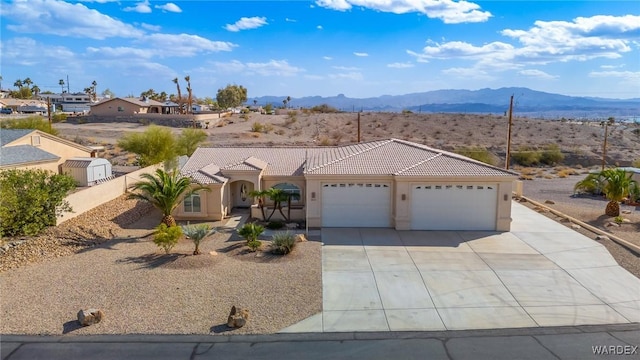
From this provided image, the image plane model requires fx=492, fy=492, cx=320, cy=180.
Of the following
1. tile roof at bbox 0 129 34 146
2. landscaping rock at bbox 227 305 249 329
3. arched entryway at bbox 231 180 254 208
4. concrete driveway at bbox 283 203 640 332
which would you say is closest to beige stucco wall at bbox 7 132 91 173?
tile roof at bbox 0 129 34 146

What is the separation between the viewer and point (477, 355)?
11.2m

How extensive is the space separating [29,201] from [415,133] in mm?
64765

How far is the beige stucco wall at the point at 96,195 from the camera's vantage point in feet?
70.8

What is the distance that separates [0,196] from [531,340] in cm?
1800

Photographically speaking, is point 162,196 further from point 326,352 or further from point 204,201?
point 326,352

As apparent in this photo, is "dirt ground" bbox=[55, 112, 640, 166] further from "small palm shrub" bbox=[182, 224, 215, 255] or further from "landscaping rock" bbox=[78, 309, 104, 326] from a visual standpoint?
"landscaping rock" bbox=[78, 309, 104, 326]

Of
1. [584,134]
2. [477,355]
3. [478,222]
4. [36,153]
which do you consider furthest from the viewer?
[584,134]

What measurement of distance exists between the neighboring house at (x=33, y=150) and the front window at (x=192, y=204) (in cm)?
1013

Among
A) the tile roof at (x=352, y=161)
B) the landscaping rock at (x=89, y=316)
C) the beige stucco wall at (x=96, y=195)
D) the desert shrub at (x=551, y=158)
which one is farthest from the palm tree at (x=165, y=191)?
the desert shrub at (x=551, y=158)

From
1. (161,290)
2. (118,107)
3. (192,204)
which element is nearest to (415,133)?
(118,107)

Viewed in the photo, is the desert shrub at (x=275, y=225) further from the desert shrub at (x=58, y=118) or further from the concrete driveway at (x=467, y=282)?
the desert shrub at (x=58, y=118)

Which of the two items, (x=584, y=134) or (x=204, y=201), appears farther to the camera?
(x=584, y=134)

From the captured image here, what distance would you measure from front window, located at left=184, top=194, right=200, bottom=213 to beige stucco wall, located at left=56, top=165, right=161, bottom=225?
436 centimetres

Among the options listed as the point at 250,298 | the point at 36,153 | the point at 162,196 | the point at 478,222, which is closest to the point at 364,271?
the point at 250,298
